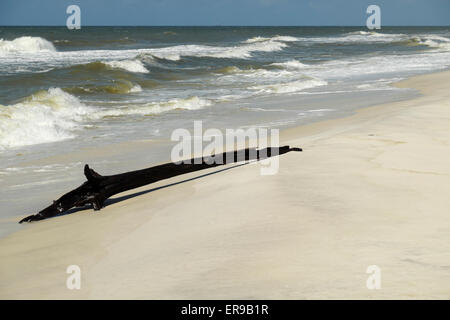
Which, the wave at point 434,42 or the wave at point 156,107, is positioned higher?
the wave at point 434,42

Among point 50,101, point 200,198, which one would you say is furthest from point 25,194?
point 50,101

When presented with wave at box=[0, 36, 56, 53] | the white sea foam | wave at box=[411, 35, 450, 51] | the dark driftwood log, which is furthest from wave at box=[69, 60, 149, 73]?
wave at box=[411, 35, 450, 51]

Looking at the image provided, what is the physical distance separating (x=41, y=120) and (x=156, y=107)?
10.4 ft

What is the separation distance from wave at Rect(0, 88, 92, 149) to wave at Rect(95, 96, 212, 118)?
22.3 inches

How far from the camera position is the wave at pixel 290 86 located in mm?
17286

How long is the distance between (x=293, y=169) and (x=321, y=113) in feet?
21.2

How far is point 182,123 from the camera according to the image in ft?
37.7

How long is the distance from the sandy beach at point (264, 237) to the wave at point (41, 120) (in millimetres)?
4702

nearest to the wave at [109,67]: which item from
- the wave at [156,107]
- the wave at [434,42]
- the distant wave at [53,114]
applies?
the distant wave at [53,114]

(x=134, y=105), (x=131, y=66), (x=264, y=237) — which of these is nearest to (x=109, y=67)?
(x=131, y=66)

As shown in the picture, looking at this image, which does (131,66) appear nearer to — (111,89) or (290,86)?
(111,89)

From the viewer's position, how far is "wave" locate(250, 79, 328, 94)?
→ 56.7ft

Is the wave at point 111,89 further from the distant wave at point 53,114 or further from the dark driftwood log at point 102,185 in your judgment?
the dark driftwood log at point 102,185

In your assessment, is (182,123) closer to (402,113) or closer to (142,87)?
(402,113)
